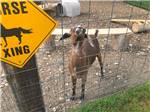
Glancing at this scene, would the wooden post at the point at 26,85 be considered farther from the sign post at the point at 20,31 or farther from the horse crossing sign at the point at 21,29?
the horse crossing sign at the point at 21,29

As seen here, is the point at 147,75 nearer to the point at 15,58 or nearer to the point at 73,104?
the point at 73,104

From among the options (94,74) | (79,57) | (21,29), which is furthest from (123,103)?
(21,29)

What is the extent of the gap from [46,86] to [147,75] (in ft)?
5.16

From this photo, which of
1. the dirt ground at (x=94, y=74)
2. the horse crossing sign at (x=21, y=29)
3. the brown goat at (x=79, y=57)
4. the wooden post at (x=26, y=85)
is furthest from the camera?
the dirt ground at (x=94, y=74)

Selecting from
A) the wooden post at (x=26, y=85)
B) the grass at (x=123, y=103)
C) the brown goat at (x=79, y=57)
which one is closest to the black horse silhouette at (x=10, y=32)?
the wooden post at (x=26, y=85)

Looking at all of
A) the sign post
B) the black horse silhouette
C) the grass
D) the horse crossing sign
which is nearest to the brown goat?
the grass

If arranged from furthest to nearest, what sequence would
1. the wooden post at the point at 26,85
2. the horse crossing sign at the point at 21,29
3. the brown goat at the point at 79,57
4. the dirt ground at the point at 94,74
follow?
the dirt ground at the point at 94,74
the brown goat at the point at 79,57
the wooden post at the point at 26,85
the horse crossing sign at the point at 21,29

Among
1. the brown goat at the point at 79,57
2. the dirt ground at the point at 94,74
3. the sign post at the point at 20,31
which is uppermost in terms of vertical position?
the sign post at the point at 20,31

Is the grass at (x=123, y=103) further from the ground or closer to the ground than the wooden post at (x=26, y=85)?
closer to the ground

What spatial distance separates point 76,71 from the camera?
4297 millimetres

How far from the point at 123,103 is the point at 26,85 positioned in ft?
5.23

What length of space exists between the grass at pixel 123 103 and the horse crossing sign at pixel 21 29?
1675 millimetres

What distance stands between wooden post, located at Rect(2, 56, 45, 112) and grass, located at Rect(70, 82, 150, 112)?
2.74 ft

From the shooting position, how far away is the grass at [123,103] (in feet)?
13.5
